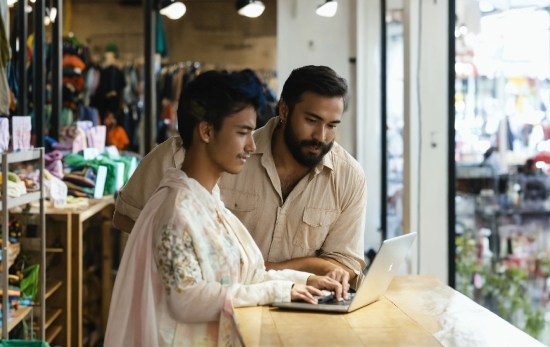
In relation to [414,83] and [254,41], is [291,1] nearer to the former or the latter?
[254,41]

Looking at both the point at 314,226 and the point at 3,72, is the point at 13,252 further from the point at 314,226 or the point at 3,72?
the point at 314,226

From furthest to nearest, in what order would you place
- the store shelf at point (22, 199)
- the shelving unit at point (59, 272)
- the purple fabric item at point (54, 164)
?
the purple fabric item at point (54, 164) < the shelving unit at point (59, 272) < the store shelf at point (22, 199)

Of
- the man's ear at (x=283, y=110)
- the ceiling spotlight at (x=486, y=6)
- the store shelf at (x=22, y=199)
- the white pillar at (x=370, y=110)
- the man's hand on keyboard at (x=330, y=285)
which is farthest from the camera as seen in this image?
the white pillar at (x=370, y=110)

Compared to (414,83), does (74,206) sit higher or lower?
lower

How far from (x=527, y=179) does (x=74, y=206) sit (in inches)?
112

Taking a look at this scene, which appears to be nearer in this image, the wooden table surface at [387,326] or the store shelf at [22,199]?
the wooden table surface at [387,326]

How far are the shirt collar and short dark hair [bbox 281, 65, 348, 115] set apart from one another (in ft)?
0.50

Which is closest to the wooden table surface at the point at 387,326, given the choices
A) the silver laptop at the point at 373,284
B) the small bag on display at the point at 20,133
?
the silver laptop at the point at 373,284

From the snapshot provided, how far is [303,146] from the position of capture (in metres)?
3.14

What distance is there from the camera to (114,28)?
1297cm

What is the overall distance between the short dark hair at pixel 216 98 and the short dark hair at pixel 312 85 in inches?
27.6

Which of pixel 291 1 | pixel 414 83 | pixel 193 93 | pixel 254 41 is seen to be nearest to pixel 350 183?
pixel 193 93

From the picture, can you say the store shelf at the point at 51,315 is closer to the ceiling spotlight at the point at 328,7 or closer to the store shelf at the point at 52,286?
the store shelf at the point at 52,286

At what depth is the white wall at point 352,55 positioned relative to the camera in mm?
8938
